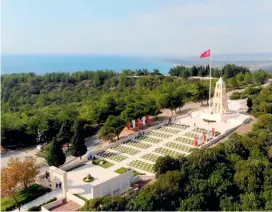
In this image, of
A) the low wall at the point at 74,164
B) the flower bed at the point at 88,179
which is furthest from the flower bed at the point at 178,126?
the flower bed at the point at 88,179

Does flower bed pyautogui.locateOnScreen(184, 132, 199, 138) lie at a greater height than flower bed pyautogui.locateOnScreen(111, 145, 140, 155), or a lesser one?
greater

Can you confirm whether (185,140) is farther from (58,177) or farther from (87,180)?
(58,177)

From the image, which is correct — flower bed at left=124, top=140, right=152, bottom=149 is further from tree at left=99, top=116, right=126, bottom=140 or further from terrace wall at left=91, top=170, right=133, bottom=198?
terrace wall at left=91, top=170, right=133, bottom=198

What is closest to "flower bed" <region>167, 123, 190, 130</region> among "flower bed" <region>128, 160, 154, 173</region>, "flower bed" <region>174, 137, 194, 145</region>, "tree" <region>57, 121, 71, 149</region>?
"flower bed" <region>174, 137, 194, 145</region>


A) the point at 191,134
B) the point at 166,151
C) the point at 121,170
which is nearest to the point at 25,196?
the point at 121,170

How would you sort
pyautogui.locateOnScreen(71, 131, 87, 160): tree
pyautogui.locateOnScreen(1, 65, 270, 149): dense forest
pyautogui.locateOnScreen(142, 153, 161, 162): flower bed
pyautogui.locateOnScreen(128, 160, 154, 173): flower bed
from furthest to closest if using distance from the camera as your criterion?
pyautogui.locateOnScreen(1, 65, 270, 149): dense forest, pyautogui.locateOnScreen(142, 153, 161, 162): flower bed, pyautogui.locateOnScreen(71, 131, 87, 160): tree, pyautogui.locateOnScreen(128, 160, 154, 173): flower bed

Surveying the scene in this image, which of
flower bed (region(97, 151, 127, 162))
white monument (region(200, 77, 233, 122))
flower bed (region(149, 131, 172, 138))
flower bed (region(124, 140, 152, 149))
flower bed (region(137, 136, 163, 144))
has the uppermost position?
white monument (region(200, 77, 233, 122))

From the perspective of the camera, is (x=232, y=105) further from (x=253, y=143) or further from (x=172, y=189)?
(x=172, y=189)
